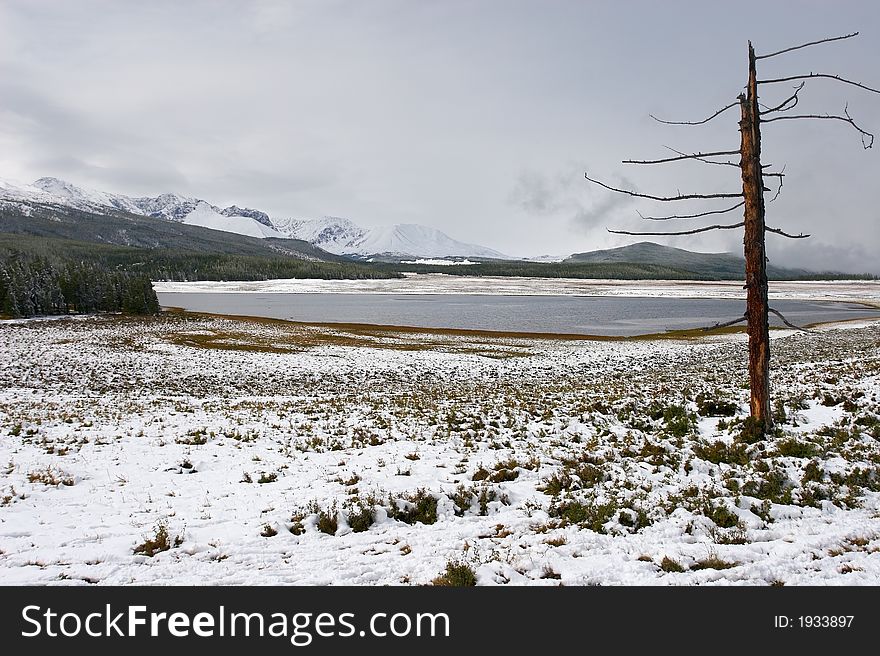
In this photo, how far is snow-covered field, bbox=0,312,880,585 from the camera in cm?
533

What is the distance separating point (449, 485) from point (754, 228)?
24.7ft

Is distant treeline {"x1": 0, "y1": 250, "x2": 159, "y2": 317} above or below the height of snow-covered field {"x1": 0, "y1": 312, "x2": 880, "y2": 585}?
above

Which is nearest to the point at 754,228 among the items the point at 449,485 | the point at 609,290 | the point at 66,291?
the point at 449,485

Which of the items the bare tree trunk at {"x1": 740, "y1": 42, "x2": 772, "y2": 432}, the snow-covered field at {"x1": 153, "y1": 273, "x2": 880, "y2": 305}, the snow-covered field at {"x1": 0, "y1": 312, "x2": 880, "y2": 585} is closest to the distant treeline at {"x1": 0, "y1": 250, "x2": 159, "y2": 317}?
the snow-covered field at {"x1": 0, "y1": 312, "x2": 880, "y2": 585}

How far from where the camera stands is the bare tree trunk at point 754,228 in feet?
29.0

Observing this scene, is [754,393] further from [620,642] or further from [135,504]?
[135,504]

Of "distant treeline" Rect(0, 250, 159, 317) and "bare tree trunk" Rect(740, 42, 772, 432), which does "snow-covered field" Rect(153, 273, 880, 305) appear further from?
"bare tree trunk" Rect(740, 42, 772, 432)

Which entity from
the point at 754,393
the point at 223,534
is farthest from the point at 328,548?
the point at 754,393

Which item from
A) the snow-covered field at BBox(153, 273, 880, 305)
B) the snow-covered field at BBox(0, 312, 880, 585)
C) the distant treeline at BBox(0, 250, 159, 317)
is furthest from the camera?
the snow-covered field at BBox(153, 273, 880, 305)

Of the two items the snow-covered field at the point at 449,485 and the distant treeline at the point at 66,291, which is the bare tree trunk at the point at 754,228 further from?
the distant treeline at the point at 66,291

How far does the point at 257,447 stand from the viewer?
1105 cm

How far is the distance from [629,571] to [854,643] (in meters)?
1.83

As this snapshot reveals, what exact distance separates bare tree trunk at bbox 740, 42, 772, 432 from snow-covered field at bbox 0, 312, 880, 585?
1.76 meters

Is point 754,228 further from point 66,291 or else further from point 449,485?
point 66,291
